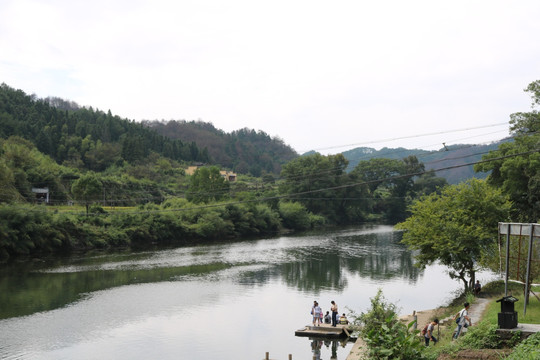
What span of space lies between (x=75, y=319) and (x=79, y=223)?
111 feet

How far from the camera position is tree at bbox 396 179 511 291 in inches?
1219

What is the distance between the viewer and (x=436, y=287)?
42156mm

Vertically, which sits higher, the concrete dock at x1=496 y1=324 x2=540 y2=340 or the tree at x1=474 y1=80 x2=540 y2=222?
the tree at x1=474 y1=80 x2=540 y2=222

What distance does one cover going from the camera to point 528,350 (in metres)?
12.3

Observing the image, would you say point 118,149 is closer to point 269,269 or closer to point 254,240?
point 254,240

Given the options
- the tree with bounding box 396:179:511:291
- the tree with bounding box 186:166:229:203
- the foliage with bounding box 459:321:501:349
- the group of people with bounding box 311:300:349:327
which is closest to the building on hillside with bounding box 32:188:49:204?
the tree with bounding box 186:166:229:203

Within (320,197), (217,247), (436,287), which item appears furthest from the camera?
(320,197)

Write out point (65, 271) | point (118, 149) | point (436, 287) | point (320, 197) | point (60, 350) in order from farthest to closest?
point (118, 149) < point (320, 197) < point (65, 271) < point (436, 287) < point (60, 350)

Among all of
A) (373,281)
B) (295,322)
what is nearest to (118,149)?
(373,281)

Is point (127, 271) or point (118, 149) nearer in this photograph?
point (127, 271)

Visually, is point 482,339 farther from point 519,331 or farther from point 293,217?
point 293,217

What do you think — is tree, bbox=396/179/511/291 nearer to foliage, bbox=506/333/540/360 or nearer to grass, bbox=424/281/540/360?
grass, bbox=424/281/540/360

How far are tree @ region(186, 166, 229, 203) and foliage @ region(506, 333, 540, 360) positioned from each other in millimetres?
77318

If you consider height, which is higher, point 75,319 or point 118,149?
point 118,149
